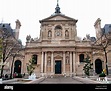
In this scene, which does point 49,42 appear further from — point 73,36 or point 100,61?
point 100,61

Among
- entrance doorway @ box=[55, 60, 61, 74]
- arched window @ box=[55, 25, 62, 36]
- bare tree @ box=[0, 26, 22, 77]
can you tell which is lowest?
entrance doorway @ box=[55, 60, 61, 74]

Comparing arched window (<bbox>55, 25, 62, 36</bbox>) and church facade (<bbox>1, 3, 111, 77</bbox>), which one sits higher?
arched window (<bbox>55, 25, 62, 36</bbox>)

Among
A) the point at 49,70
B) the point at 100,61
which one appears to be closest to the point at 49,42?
the point at 49,70

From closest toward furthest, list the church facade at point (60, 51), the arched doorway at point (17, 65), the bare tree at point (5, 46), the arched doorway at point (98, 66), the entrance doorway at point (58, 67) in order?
the bare tree at point (5, 46) → the church facade at point (60, 51) → the entrance doorway at point (58, 67) → the arched doorway at point (98, 66) → the arched doorway at point (17, 65)

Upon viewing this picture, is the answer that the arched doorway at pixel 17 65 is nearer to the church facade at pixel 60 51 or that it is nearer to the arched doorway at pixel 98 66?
the church facade at pixel 60 51

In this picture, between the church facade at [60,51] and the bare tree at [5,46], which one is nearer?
the bare tree at [5,46]

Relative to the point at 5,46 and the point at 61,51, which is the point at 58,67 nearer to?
the point at 61,51

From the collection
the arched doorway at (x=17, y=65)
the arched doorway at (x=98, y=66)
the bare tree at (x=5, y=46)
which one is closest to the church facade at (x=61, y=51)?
the arched doorway at (x=98, y=66)

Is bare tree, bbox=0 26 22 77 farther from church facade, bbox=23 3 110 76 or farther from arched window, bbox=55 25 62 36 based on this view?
arched window, bbox=55 25 62 36

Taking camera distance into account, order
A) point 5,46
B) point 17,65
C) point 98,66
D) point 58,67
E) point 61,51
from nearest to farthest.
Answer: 1. point 5,46
2. point 61,51
3. point 58,67
4. point 98,66
5. point 17,65

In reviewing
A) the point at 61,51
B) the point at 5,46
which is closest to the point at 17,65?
the point at 61,51

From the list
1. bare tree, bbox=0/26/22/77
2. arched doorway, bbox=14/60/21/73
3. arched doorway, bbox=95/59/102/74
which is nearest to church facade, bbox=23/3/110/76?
arched doorway, bbox=95/59/102/74

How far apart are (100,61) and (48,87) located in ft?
136

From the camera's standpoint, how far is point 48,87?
1.77 m
